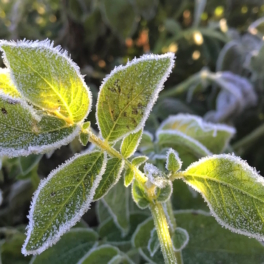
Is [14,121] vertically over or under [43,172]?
over

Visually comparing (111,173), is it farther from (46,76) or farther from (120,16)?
(120,16)

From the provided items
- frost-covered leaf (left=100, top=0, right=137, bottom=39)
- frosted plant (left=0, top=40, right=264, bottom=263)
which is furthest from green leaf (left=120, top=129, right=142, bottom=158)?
frost-covered leaf (left=100, top=0, right=137, bottom=39)

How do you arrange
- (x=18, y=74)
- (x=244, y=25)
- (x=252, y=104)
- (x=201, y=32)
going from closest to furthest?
(x=18, y=74)
(x=252, y=104)
(x=201, y=32)
(x=244, y=25)

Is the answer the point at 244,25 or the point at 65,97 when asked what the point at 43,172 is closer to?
the point at 65,97

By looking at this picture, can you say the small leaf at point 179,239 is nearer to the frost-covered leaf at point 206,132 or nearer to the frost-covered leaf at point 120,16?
the frost-covered leaf at point 206,132

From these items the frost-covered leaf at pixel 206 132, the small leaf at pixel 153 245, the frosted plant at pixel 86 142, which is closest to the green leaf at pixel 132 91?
the frosted plant at pixel 86 142

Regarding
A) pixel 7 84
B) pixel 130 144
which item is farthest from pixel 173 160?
pixel 7 84

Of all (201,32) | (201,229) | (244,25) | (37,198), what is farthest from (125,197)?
(244,25)
